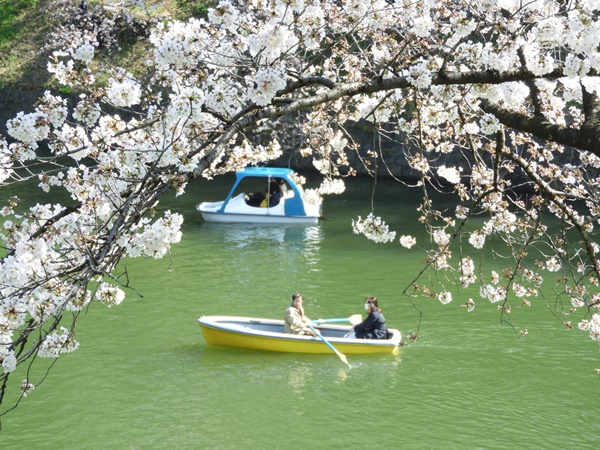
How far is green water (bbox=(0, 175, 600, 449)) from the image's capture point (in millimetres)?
7699

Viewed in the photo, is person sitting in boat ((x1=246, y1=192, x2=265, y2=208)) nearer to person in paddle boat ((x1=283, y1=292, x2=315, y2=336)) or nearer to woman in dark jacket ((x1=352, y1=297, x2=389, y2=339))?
person in paddle boat ((x1=283, y1=292, x2=315, y2=336))

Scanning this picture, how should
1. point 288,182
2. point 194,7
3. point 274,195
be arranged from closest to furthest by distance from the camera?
1. point 288,182
2. point 274,195
3. point 194,7

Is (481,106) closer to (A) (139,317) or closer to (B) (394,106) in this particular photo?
(B) (394,106)

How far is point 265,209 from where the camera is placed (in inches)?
663

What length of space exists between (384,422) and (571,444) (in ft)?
5.85

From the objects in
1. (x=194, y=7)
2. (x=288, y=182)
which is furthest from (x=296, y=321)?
(x=194, y=7)

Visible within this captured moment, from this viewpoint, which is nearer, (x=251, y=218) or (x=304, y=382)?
(x=304, y=382)

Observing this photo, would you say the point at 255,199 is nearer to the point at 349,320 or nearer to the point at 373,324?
the point at 349,320

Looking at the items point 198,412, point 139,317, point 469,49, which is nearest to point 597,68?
point 469,49

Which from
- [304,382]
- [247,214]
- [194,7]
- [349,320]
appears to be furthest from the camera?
[194,7]

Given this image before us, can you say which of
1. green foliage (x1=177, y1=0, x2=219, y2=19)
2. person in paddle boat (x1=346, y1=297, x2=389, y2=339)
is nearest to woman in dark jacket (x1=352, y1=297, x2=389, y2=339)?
person in paddle boat (x1=346, y1=297, x2=389, y2=339)

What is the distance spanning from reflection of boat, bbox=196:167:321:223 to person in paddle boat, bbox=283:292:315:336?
6645mm

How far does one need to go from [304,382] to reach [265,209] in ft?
26.5

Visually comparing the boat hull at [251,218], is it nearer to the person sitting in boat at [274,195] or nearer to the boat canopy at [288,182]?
the boat canopy at [288,182]
